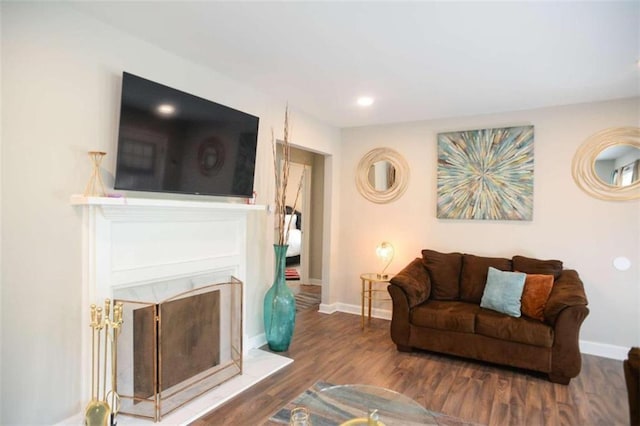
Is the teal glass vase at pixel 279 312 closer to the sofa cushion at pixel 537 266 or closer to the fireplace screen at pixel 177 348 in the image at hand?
the fireplace screen at pixel 177 348

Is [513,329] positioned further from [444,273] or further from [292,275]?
[292,275]

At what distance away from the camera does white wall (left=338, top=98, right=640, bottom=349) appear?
139 inches

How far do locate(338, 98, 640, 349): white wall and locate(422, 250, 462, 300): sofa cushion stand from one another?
12.9 inches

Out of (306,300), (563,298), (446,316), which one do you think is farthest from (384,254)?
(563,298)

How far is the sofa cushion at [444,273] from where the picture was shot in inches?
153

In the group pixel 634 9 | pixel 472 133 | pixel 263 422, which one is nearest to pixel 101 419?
pixel 263 422

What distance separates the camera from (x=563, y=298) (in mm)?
2975

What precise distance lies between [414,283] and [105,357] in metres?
2.65

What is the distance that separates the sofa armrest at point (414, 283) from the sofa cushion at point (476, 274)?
37 cm

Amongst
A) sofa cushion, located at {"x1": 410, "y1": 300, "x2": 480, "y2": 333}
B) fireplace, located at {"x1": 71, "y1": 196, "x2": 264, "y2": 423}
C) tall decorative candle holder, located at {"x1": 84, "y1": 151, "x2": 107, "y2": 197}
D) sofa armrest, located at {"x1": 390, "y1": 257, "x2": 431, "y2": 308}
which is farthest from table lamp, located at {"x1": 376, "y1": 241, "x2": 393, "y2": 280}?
tall decorative candle holder, located at {"x1": 84, "y1": 151, "x2": 107, "y2": 197}

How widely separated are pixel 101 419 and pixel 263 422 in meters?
0.92

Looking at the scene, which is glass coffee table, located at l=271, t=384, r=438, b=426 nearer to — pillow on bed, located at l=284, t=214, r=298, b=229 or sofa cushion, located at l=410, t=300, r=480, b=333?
sofa cushion, located at l=410, t=300, r=480, b=333

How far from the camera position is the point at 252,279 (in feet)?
11.7

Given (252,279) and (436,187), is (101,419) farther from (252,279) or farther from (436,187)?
(436,187)
